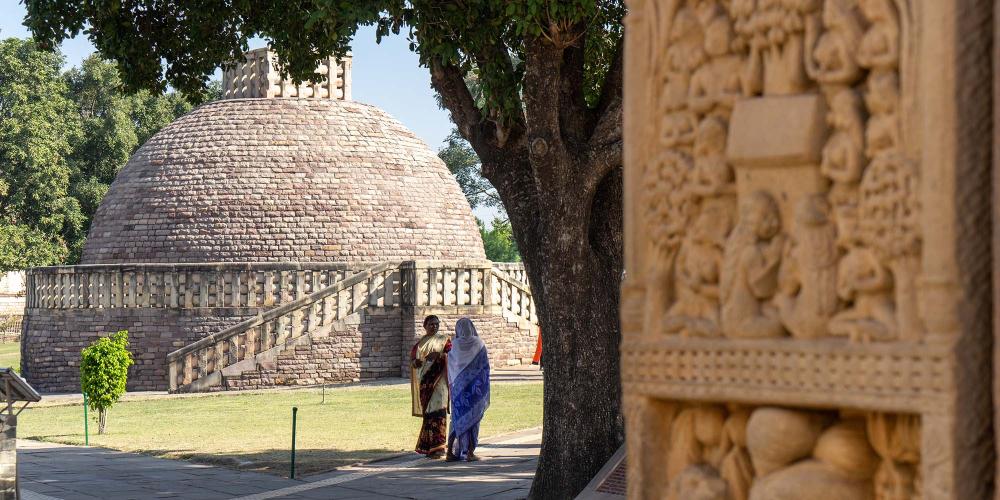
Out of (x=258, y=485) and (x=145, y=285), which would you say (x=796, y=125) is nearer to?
(x=258, y=485)

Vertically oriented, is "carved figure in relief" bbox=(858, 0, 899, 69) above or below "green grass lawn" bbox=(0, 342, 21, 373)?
above

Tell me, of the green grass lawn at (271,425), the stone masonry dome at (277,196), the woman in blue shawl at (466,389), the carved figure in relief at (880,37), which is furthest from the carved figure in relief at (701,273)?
the stone masonry dome at (277,196)

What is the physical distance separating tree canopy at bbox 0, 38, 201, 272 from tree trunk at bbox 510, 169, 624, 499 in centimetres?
2596

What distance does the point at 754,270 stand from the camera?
3.45 metres

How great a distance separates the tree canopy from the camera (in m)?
33.6

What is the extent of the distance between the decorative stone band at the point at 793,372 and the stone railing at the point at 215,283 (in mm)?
23103

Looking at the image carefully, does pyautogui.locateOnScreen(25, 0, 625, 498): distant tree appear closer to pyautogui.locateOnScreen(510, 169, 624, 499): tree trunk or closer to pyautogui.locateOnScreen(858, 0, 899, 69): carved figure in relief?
pyautogui.locateOnScreen(510, 169, 624, 499): tree trunk

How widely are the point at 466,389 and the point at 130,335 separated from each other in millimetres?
16268

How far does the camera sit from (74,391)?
26.2 metres

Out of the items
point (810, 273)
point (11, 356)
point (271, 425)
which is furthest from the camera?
point (11, 356)

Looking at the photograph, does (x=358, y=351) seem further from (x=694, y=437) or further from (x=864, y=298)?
(x=864, y=298)

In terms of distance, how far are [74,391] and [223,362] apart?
14.0 ft

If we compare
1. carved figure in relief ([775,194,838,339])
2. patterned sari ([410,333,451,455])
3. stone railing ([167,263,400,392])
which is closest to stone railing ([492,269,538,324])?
stone railing ([167,263,400,392])

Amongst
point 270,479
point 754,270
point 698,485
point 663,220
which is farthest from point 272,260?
point 754,270
